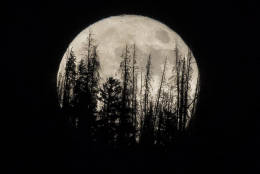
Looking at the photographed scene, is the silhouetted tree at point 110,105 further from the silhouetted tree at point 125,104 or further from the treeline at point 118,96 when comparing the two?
the silhouetted tree at point 125,104

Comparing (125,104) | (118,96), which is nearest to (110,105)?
(118,96)

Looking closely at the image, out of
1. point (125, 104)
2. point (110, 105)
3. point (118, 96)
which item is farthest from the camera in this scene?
point (118, 96)

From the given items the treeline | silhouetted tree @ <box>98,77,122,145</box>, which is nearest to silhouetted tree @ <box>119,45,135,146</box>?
the treeline

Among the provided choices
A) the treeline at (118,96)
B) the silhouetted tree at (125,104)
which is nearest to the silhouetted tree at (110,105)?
the treeline at (118,96)

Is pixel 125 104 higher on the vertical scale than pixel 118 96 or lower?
lower

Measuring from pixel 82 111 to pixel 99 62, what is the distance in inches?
133

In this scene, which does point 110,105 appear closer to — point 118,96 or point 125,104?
point 118,96

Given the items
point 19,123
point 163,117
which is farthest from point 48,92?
point 163,117

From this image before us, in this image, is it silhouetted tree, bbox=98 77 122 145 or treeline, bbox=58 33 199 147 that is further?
silhouetted tree, bbox=98 77 122 145

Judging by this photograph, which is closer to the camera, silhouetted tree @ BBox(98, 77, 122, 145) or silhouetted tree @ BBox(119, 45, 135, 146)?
silhouetted tree @ BBox(119, 45, 135, 146)

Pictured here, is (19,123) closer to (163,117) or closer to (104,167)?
(104,167)

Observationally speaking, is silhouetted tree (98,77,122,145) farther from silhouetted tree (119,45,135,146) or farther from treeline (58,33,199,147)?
silhouetted tree (119,45,135,146)

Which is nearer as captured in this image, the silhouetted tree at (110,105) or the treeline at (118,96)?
the treeline at (118,96)

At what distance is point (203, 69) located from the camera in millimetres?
7930
